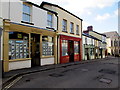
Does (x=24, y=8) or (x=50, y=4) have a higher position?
(x=50, y=4)

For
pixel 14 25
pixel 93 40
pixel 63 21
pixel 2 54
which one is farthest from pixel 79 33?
pixel 2 54

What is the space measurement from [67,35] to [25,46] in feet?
23.9

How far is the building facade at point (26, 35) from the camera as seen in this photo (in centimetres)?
797

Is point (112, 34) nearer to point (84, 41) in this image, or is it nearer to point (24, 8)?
point (84, 41)

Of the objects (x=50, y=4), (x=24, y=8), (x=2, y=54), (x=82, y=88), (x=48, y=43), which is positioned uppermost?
(x=50, y=4)

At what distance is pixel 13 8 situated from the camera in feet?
27.9

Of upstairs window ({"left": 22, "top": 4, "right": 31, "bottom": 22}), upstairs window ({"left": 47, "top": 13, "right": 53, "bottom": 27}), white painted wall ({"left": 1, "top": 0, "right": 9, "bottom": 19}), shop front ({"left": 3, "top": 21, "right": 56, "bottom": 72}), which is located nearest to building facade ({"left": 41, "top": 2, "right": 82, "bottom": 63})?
upstairs window ({"left": 47, "top": 13, "right": 53, "bottom": 27})

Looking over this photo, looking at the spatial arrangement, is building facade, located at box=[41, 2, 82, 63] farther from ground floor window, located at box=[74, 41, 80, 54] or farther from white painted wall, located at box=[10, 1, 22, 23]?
white painted wall, located at box=[10, 1, 22, 23]

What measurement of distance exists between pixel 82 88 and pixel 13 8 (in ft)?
28.6

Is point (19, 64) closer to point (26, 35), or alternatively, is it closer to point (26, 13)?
point (26, 35)

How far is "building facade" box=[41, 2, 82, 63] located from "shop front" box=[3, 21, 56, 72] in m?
1.63

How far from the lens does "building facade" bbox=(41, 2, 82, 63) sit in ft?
43.3

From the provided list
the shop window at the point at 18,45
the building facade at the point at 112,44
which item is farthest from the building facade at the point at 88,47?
the building facade at the point at 112,44

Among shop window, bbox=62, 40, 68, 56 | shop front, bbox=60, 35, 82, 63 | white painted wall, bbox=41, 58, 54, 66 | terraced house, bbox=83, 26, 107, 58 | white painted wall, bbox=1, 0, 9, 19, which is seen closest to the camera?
white painted wall, bbox=1, 0, 9, 19
